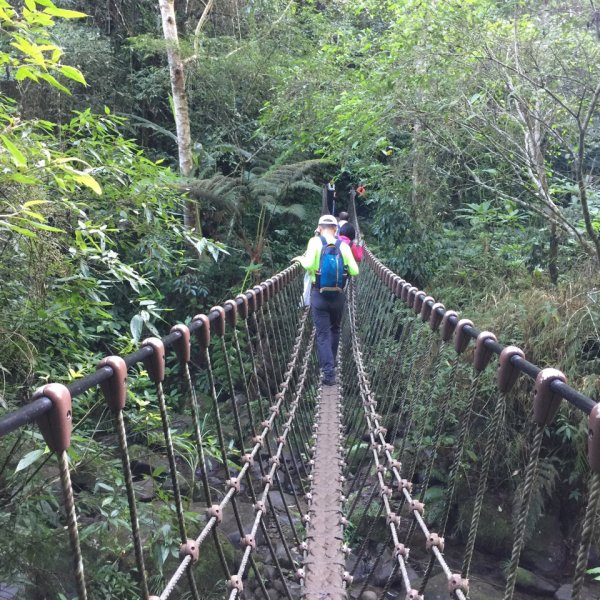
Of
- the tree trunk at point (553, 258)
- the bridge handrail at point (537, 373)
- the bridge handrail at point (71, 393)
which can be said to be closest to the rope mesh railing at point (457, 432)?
the bridge handrail at point (537, 373)

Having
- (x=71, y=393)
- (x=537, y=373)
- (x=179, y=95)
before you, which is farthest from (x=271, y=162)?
(x=71, y=393)

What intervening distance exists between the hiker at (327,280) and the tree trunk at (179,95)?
221cm

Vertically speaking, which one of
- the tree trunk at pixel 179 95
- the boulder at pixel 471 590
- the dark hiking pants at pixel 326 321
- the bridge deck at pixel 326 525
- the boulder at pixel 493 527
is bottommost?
the boulder at pixel 471 590

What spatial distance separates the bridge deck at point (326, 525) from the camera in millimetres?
1538

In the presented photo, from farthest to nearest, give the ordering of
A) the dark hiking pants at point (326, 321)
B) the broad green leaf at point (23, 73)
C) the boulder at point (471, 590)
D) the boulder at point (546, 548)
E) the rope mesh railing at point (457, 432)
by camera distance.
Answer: the boulder at point (546, 548) → the dark hiking pants at point (326, 321) → the boulder at point (471, 590) → the broad green leaf at point (23, 73) → the rope mesh railing at point (457, 432)

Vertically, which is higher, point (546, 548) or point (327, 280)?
point (327, 280)

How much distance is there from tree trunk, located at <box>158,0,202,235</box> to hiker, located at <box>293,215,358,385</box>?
221cm

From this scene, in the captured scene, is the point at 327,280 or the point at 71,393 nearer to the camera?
the point at 71,393

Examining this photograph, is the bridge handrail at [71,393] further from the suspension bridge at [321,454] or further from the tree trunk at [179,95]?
the tree trunk at [179,95]

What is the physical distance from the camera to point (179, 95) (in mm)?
5102

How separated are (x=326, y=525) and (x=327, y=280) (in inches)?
55.3

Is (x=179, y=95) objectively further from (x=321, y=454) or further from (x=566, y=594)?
(x=566, y=594)

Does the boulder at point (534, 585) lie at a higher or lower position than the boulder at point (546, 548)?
lower

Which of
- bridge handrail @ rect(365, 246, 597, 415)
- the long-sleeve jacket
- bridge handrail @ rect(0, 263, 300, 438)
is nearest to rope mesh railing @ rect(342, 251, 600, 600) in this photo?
bridge handrail @ rect(365, 246, 597, 415)
